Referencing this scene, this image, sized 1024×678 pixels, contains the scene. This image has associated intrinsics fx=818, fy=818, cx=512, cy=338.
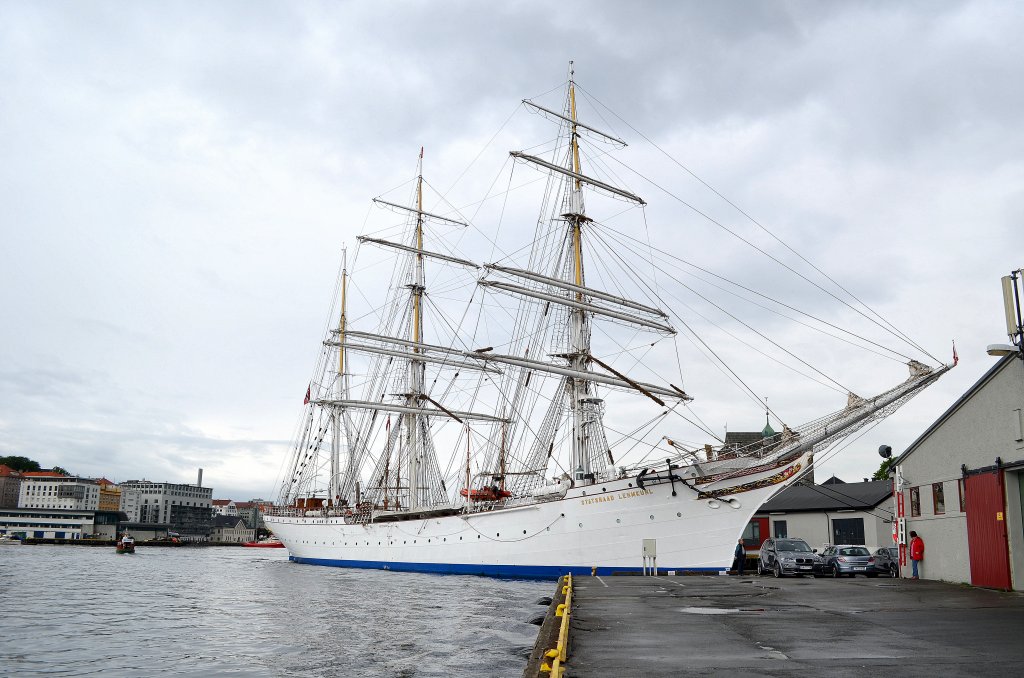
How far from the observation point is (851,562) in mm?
31859

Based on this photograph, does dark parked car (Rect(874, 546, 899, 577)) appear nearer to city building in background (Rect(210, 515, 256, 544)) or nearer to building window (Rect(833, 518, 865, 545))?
building window (Rect(833, 518, 865, 545))

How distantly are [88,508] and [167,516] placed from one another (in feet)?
80.4

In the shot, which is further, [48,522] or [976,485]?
[48,522]

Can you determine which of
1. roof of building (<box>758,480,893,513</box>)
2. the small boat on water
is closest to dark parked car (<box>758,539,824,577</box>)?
roof of building (<box>758,480,893,513</box>)

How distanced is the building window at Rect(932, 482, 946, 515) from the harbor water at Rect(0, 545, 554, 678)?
1230 cm

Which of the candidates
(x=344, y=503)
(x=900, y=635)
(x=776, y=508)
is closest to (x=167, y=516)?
(x=344, y=503)

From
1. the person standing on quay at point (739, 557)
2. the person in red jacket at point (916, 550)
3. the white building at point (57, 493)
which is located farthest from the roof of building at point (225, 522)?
the person in red jacket at point (916, 550)

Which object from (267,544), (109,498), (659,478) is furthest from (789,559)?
(109,498)

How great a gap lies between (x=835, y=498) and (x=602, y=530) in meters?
20.9

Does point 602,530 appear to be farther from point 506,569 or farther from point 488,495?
point 488,495

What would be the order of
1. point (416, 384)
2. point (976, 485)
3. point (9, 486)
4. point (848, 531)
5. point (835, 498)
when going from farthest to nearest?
point (9, 486), point (416, 384), point (835, 498), point (848, 531), point (976, 485)

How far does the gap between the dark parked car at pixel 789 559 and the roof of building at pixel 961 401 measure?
21.4 ft

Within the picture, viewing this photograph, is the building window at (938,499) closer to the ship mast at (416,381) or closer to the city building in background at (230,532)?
the ship mast at (416,381)

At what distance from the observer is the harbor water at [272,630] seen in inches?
644
